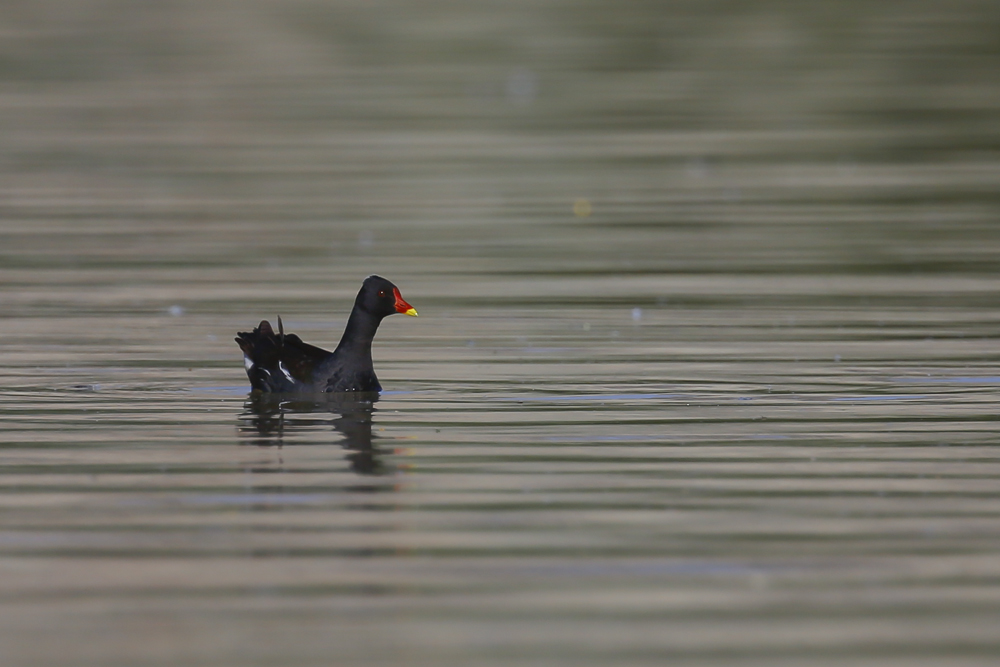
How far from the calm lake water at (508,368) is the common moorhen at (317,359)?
0.85 feet

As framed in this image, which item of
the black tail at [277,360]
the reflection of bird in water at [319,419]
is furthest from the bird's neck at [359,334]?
the reflection of bird in water at [319,419]

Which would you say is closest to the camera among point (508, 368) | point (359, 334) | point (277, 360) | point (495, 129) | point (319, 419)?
point (319, 419)

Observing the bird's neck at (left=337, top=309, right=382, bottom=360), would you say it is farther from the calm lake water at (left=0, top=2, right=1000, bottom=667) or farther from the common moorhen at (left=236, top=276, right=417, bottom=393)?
the calm lake water at (left=0, top=2, right=1000, bottom=667)

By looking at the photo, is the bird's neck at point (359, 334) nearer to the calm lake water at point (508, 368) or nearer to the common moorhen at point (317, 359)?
the common moorhen at point (317, 359)

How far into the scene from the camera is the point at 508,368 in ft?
37.3

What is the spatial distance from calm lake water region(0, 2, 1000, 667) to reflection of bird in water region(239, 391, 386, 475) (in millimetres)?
46

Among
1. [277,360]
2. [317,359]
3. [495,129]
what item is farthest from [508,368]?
[495,129]

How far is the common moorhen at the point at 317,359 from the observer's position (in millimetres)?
10672

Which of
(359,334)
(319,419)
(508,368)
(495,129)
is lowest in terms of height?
(319,419)

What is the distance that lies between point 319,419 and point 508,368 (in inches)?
68.7

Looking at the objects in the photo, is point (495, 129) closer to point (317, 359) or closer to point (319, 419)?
point (317, 359)

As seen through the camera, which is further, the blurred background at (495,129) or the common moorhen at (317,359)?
the blurred background at (495,129)

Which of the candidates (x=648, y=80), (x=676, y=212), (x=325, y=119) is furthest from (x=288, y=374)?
(x=648, y=80)

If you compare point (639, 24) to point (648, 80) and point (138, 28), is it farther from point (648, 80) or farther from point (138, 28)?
point (138, 28)
